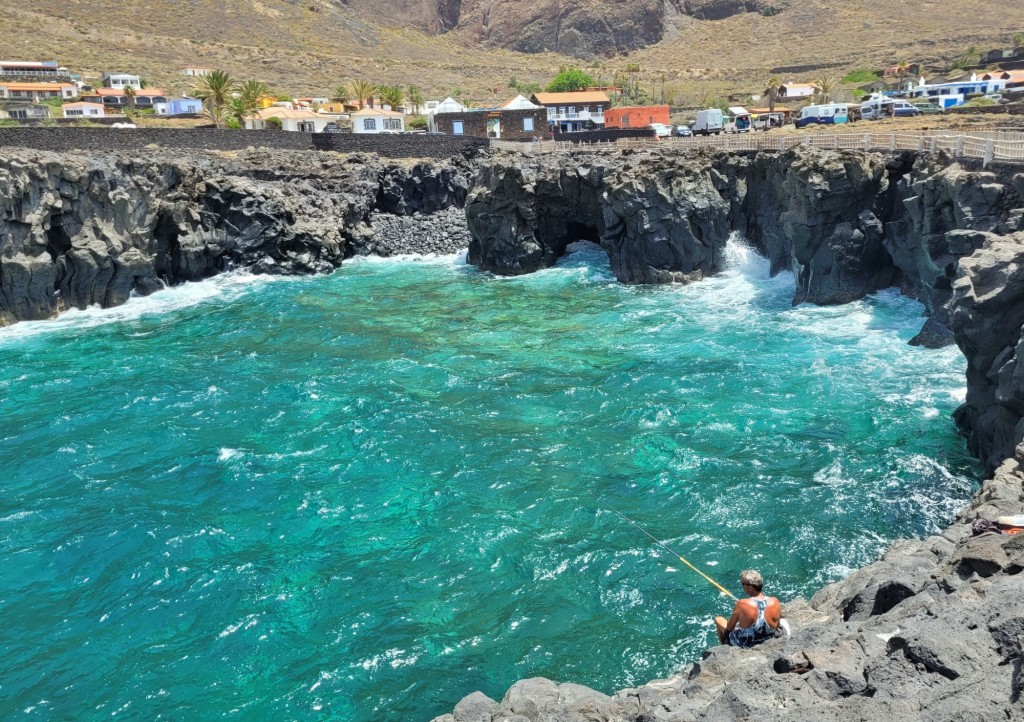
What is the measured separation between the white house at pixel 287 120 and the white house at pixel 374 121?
3.75 meters

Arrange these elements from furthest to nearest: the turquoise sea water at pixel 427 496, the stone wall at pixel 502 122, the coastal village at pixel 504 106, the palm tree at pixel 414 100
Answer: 1. the palm tree at pixel 414 100
2. the stone wall at pixel 502 122
3. the coastal village at pixel 504 106
4. the turquoise sea water at pixel 427 496

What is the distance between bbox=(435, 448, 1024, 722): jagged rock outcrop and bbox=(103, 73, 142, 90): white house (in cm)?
10321

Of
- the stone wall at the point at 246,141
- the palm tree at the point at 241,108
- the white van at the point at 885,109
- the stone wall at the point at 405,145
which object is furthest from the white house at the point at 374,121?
the white van at the point at 885,109

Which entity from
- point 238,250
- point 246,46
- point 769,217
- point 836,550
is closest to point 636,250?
point 769,217

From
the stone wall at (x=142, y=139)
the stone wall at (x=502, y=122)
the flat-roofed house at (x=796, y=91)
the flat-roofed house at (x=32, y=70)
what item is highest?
the flat-roofed house at (x=32, y=70)

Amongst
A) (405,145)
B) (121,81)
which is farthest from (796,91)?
(121,81)

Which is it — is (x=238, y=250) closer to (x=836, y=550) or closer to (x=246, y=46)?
(x=836, y=550)

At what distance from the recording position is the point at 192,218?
47.2m

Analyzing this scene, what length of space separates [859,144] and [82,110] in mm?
74375

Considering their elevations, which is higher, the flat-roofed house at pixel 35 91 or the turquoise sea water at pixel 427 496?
the flat-roofed house at pixel 35 91

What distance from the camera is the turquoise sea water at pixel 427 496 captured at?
14633 millimetres

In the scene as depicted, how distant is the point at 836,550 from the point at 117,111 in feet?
296

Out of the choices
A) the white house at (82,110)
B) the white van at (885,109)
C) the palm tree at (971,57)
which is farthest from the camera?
the palm tree at (971,57)

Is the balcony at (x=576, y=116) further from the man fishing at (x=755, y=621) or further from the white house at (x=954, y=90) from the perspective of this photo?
the man fishing at (x=755, y=621)
